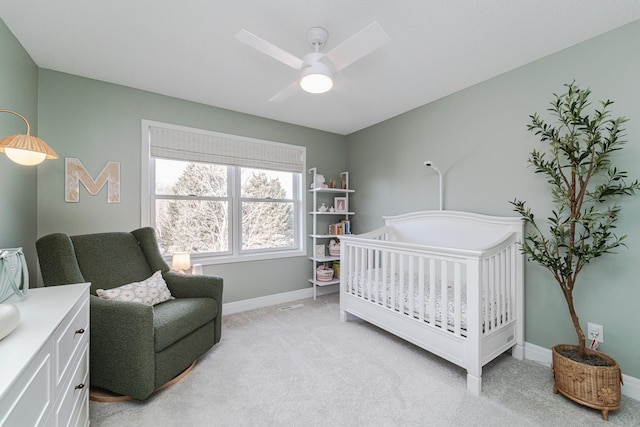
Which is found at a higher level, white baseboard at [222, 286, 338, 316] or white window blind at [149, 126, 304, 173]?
white window blind at [149, 126, 304, 173]

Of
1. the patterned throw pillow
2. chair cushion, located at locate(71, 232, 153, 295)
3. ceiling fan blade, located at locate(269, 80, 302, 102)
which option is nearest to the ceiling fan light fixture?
ceiling fan blade, located at locate(269, 80, 302, 102)

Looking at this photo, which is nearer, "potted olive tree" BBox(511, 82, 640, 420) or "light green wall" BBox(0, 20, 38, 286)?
"potted olive tree" BBox(511, 82, 640, 420)

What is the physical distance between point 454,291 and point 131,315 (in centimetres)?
207

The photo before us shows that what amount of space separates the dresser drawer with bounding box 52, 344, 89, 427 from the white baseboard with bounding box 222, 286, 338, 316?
1.72 m

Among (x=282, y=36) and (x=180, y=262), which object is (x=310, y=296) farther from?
(x=282, y=36)

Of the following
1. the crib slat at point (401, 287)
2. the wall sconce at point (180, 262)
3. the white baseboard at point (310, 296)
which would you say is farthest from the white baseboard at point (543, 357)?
the wall sconce at point (180, 262)

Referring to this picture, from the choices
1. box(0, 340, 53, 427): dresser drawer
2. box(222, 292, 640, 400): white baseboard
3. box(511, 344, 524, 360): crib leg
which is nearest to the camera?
box(0, 340, 53, 427): dresser drawer

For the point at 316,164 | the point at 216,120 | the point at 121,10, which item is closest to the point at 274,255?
the point at 316,164

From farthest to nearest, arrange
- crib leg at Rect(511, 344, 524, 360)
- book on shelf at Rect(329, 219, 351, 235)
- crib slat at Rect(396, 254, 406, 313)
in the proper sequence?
book on shelf at Rect(329, 219, 351, 235) < crib slat at Rect(396, 254, 406, 313) < crib leg at Rect(511, 344, 524, 360)

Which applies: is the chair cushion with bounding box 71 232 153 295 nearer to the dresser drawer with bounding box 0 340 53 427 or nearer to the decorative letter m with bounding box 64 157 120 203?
the decorative letter m with bounding box 64 157 120 203

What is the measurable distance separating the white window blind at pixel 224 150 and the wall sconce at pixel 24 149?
4.37 feet

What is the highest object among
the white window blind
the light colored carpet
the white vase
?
the white window blind

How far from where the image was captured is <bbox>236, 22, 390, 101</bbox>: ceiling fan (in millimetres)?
1420

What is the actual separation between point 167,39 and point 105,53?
0.59 m
